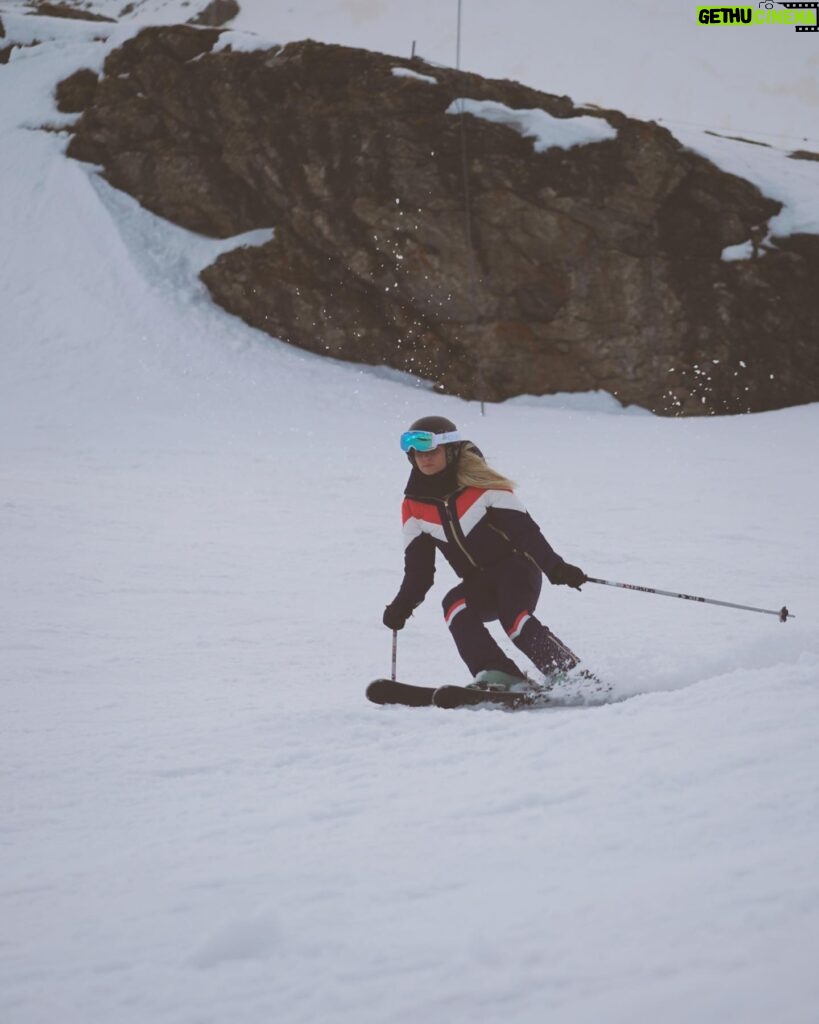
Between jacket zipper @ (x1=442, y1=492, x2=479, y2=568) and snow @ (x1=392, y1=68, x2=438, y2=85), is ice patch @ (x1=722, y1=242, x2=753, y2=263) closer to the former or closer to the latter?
snow @ (x1=392, y1=68, x2=438, y2=85)

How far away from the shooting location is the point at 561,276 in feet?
57.8

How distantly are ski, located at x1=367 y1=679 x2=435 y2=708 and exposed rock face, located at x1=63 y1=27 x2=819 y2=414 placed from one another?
46.3ft

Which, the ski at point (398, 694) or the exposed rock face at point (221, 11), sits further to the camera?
the exposed rock face at point (221, 11)

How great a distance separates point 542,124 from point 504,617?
17.2 meters

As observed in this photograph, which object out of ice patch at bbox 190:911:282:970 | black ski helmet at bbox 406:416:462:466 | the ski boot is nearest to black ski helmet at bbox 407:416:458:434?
black ski helmet at bbox 406:416:462:466

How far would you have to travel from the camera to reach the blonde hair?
13.7 feet

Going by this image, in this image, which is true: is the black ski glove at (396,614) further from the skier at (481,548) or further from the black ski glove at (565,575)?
the black ski glove at (565,575)

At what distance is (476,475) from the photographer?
4.22 metres

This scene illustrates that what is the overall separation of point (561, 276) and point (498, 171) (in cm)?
276

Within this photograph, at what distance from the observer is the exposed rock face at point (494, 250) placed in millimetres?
17188

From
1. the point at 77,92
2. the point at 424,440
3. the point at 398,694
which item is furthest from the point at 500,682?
the point at 77,92

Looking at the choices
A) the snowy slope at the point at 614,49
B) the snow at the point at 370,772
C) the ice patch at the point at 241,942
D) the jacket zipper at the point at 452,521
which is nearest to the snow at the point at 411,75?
the snow at the point at 370,772

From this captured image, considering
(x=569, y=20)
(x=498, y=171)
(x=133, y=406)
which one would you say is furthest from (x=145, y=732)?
(x=569, y=20)

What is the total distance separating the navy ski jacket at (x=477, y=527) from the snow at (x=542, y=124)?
16.1 meters
